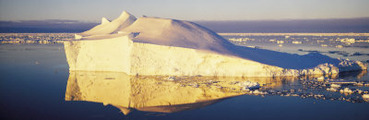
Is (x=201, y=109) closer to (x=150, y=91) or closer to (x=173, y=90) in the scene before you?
(x=173, y=90)

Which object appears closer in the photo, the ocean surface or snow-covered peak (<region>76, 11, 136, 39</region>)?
the ocean surface

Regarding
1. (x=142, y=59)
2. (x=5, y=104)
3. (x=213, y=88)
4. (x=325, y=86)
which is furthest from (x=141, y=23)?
(x=325, y=86)

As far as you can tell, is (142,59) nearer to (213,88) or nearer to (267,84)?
(213,88)

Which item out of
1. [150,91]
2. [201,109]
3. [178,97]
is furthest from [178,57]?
[201,109]

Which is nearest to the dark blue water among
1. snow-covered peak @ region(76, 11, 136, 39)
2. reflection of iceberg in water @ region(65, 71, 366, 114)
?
reflection of iceberg in water @ region(65, 71, 366, 114)

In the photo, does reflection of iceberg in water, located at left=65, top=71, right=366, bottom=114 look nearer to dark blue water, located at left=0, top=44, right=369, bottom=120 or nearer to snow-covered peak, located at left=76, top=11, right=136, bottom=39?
dark blue water, located at left=0, top=44, right=369, bottom=120

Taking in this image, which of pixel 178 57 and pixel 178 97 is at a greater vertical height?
pixel 178 57
